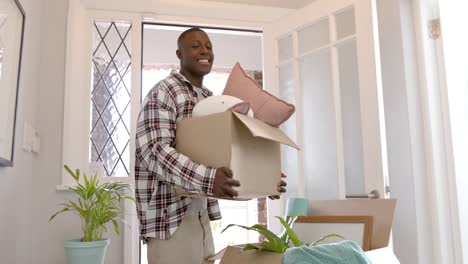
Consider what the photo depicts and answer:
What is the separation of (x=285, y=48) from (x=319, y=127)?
54 cm

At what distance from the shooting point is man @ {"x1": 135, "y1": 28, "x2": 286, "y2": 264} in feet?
3.92

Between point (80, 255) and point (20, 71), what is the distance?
30.4 inches

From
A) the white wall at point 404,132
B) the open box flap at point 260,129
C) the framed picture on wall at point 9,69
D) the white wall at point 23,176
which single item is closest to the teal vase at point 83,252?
the white wall at point 23,176

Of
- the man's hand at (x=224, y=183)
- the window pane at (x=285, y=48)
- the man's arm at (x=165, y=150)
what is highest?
the window pane at (x=285, y=48)

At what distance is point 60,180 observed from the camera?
2.05 meters

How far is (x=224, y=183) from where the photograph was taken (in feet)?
3.67

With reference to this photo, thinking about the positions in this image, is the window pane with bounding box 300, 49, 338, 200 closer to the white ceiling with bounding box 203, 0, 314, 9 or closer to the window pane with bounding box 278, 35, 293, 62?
the window pane with bounding box 278, 35, 293, 62

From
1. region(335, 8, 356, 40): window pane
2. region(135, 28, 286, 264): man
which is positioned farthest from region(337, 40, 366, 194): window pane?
region(135, 28, 286, 264): man

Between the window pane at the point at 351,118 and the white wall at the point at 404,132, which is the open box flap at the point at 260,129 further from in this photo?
the white wall at the point at 404,132

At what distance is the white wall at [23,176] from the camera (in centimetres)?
157

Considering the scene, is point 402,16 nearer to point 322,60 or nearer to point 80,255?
point 322,60

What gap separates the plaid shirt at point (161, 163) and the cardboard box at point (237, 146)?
5 centimetres

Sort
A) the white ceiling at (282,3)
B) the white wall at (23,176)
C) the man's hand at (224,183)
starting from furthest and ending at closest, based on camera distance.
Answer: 1. the white ceiling at (282,3)
2. the white wall at (23,176)
3. the man's hand at (224,183)

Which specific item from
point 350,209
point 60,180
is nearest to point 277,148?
point 350,209
